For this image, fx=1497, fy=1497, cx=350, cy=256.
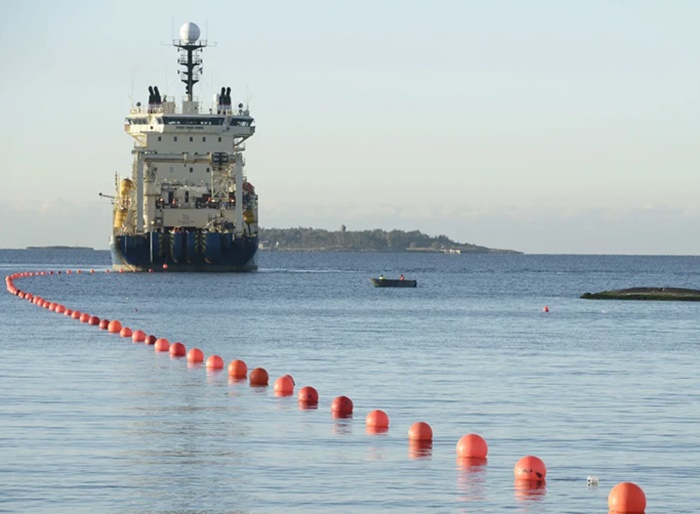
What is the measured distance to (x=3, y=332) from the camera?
2148 inches

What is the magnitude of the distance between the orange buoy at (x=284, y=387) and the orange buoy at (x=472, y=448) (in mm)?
10256

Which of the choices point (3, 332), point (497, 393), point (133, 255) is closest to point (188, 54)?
point (133, 255)

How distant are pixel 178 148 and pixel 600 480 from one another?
10952cm

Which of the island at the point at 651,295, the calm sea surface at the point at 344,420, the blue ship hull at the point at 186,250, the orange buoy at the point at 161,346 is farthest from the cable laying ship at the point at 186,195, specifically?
the orange buoy at the point at 161,346

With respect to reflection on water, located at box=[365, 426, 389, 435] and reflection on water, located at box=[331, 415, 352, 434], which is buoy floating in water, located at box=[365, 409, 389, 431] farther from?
reflection on water, located at box=[331, 415, 352, 434]

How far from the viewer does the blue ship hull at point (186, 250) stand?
12294 centimetres

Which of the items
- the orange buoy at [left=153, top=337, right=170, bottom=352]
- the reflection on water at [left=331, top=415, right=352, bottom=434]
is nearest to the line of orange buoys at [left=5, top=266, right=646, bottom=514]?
the reflection on water at [left=331, top=415, right=352, bottom=434]

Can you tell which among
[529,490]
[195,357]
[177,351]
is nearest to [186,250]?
[177,351]

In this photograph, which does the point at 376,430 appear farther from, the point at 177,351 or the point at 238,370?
the point at 177,351

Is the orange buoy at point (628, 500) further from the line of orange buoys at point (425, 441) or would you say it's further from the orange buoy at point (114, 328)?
the orange buoy at point (114, 328)

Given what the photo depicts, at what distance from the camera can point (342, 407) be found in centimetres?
3002

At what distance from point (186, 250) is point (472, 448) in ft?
329

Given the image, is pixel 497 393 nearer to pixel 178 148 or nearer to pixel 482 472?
pixel 482 472

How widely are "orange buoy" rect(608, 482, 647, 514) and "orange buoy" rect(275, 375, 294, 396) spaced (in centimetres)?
1503
